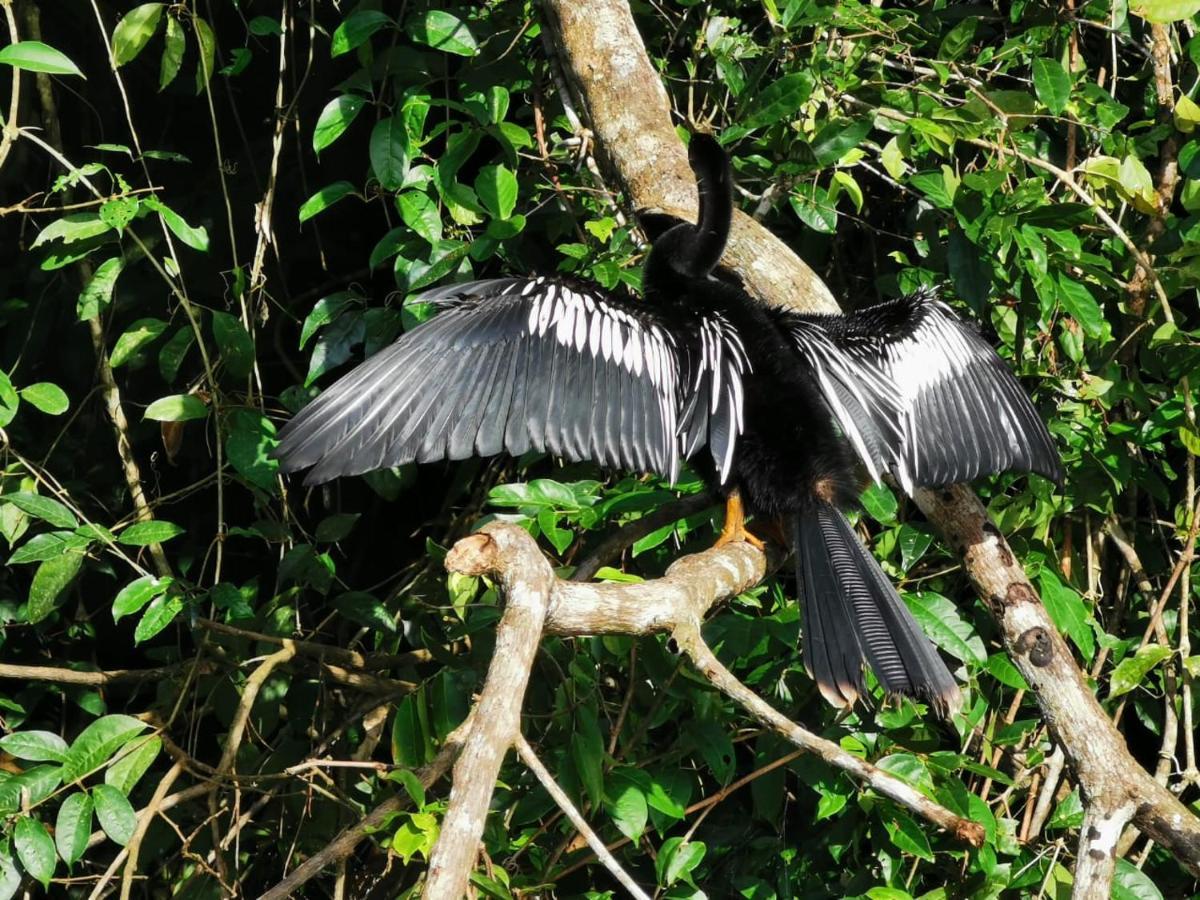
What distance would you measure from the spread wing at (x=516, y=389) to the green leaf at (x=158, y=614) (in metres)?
0.59

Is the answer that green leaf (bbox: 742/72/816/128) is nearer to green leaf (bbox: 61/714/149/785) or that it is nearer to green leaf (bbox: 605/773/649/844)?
green leaf (bbox: 605/773/649/844)

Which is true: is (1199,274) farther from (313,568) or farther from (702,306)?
(313,568)

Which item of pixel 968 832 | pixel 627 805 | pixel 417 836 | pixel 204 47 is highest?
pixel 204 47

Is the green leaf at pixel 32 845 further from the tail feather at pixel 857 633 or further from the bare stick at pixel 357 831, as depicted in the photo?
the tail feather at pixel 857 633

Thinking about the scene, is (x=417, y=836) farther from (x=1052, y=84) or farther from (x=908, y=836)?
(x=1052, y=84)

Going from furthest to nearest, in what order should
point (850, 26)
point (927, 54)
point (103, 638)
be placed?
point (103, 638), point (927, 54), point (850, 26)

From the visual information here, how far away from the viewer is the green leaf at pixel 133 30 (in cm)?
253

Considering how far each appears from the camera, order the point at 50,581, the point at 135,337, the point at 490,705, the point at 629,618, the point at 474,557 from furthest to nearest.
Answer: the point at 135,337, the point at 50,581, the point at 629,618, the point at 474,557, the point at 490,705

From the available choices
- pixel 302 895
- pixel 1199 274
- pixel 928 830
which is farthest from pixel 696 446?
pixel 302 895

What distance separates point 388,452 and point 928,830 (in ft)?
3.87

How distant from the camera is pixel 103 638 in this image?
11.8 ft

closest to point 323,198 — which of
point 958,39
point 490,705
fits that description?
point 958,39

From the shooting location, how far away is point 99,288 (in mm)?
2521

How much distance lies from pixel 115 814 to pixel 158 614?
38 cm
